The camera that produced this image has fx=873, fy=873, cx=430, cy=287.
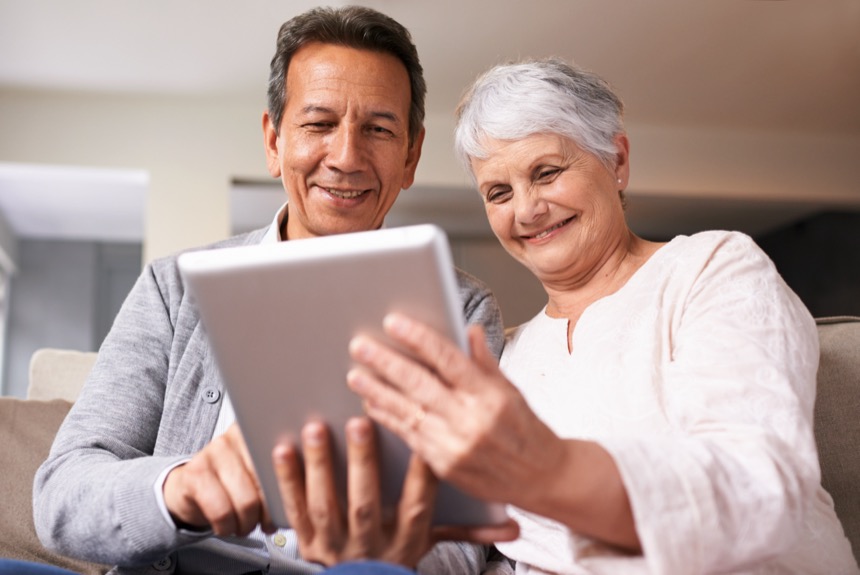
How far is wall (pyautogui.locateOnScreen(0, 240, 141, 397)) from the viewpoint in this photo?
839 cm

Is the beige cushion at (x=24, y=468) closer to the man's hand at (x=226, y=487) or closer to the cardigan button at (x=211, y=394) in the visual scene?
the cardigan button at (x=211, y=394)

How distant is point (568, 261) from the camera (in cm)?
139

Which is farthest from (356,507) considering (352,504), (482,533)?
(482,533)

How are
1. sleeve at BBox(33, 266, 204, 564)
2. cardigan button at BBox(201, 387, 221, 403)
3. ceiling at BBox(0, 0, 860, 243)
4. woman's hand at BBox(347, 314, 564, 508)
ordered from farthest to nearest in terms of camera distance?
ceiling at BBox(0, 0, 860, 243) → cardigan button at BBox(201, 387, 221, 403) → sleeve at BBox(33, 266, 204, 564) → woman's hand at BBox(347, 314, 564, 508)

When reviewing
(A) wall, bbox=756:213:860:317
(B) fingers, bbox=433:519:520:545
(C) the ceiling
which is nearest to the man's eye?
(B) fingers, bbox=433:519:520:545

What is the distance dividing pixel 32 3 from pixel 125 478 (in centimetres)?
409

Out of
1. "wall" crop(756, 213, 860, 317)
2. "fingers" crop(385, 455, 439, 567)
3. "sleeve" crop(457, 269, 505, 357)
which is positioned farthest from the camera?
"wall" crop(756, 213, 860, 317)

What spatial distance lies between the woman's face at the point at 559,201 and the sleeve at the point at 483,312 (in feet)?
0.41

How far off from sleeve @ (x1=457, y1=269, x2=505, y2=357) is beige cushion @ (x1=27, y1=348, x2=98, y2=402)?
2.94 ft

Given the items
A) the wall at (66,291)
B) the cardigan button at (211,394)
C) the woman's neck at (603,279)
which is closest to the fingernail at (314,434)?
the cardigan button at (211,394)

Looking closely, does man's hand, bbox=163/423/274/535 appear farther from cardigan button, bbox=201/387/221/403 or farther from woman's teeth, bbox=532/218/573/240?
woman's teeth, bbox=532/218/573/240

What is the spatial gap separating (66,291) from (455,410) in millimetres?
8666

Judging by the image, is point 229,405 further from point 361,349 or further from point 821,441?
point 821,441

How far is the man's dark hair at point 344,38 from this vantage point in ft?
5.19
